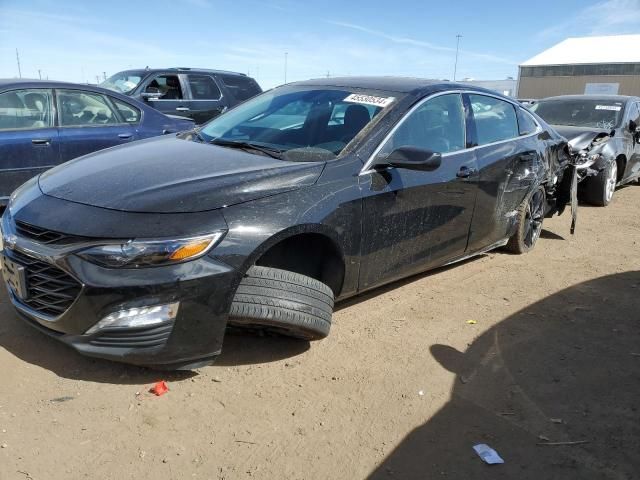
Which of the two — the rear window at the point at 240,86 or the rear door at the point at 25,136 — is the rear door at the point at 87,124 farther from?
the rear window at the point at 240,86

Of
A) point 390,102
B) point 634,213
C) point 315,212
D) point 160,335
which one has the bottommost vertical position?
point 634,213

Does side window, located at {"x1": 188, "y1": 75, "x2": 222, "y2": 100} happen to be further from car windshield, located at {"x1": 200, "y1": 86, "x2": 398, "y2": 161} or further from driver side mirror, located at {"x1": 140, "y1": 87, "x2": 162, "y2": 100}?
car windshield, located at {"x1": 200, "y1": 86, "x2": 398, "y2": 161}

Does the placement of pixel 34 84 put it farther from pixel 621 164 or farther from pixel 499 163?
pixel 621 164

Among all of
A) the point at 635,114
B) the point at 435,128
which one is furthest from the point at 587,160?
the point at 435,128

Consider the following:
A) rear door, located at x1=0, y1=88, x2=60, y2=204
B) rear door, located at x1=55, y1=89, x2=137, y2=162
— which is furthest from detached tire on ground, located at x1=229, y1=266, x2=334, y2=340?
rear door, located at x1=55, y1=89, x2=137, y2=162

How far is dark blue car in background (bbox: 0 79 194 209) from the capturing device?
553cm

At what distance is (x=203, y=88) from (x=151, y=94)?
101 centimetres

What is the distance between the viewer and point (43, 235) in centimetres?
271

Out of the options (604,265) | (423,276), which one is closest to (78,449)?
(423,276)

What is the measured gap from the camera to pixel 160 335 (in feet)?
8.54

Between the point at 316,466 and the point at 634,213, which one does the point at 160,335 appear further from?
the point at 634,213

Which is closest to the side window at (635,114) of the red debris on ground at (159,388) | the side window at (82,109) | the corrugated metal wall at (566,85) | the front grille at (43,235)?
the side window at (82,109)

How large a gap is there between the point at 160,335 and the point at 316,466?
3.14ft

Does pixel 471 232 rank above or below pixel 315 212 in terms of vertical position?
below
